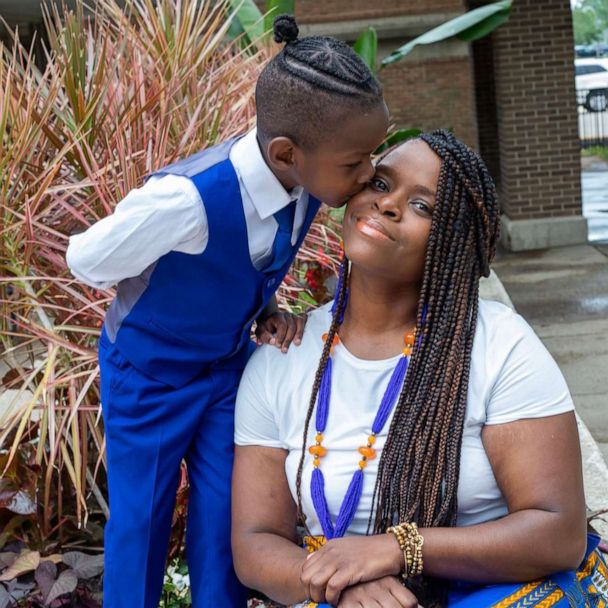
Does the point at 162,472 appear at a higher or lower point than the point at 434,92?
higher

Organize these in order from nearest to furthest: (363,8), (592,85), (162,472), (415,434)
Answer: (415,434) < (162,472) < (363,8) < (592,85)

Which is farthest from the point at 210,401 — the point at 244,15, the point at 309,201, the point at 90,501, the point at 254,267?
the point at 244,15

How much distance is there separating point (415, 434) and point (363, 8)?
12.1 m

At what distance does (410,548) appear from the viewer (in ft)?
6.97

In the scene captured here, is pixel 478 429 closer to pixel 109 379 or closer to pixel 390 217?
pixel 390 217

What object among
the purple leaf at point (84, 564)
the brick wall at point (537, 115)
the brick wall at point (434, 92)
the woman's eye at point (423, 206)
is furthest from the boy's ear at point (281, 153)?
the brick wall at point (434, 92)

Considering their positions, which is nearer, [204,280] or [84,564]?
[204,280]

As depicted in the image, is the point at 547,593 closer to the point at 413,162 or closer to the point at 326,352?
the point at 326,352

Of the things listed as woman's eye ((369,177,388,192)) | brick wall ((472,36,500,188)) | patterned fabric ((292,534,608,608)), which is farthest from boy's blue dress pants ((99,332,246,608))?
brick wall ((472,36,500,188))

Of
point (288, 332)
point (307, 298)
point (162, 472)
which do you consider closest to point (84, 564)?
point (162, 472)

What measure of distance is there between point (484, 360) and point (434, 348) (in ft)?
0.37

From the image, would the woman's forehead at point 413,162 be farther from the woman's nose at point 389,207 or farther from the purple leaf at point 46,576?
the purple leaf at point 46,576

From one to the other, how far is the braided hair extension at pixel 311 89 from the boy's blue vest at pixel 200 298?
175mm

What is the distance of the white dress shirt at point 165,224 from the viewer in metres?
2.32
